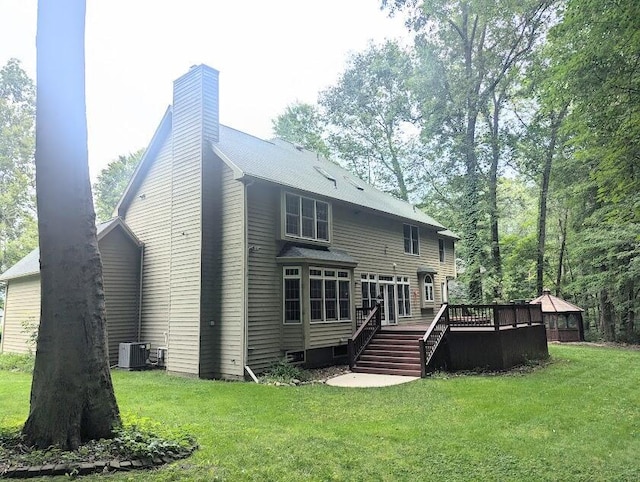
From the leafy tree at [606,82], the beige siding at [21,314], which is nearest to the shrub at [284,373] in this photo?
the leafy tree at [606,82]

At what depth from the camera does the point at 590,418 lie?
6758 millimetres

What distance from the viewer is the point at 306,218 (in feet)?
44.3

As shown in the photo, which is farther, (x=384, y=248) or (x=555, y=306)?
(x=555, y=306)

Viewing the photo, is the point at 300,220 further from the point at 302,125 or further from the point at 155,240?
the point at 302,125

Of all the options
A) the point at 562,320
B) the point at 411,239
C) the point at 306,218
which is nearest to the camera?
the point at 306,218

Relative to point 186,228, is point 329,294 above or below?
below

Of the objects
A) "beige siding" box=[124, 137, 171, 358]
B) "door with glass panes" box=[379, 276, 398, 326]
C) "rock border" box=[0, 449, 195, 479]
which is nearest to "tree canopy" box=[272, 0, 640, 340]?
"door with glass panes" box=[379, 276, 398, 326]

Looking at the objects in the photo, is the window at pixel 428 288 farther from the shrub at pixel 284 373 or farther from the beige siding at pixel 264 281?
the shrub at pixel 284 373

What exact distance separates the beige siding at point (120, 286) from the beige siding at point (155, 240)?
1.05 ft

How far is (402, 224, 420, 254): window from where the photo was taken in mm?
18922

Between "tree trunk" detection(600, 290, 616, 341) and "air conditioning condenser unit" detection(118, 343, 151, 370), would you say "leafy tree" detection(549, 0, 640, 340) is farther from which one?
"tree trunk" detection(600, 290, 616, 341)

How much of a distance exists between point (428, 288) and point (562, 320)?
7.85 metres

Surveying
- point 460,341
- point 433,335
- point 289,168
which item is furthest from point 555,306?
point 289,168

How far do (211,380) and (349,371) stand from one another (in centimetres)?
376
